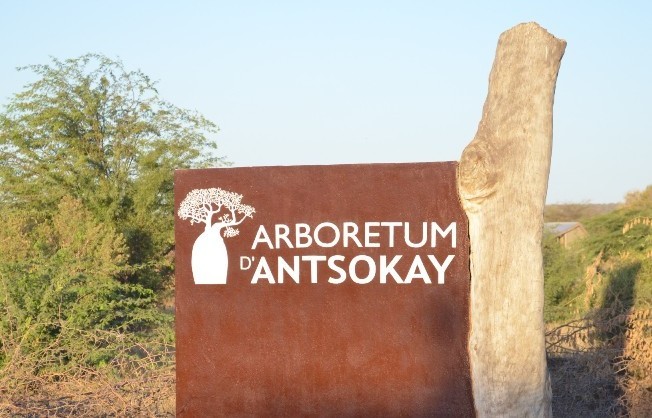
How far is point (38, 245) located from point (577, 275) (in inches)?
465

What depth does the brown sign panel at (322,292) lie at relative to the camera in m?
6.15

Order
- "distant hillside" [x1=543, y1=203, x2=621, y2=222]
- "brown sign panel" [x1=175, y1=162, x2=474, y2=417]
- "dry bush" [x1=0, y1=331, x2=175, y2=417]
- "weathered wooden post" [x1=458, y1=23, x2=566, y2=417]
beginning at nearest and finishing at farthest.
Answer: "weathered wooden post" [x1=458, y1=23, x2=566, y2=417], "brown sign panel" [x1=175, y1=162, x2=474, y2=417], "dry bush" [x1=0, y1=331, x2=175, y2=417], "distant hillside" [x1=543, y1=203, x2=621, y2=222]

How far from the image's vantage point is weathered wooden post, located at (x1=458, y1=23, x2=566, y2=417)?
588 centimetres

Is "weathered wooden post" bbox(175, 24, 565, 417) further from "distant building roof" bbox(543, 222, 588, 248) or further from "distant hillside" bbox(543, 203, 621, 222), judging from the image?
"distant hillside" bbox(543, 203, 621, 222)

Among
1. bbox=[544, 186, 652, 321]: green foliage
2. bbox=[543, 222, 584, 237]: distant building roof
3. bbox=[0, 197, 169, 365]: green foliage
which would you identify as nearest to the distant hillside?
bbox=[543, 222, 584, 237]: distant building roof

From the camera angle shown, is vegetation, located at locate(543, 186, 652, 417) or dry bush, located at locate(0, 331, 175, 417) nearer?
dry bush, located at locate(0, 331, 175, 417)

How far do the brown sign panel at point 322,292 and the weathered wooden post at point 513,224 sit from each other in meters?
0.16

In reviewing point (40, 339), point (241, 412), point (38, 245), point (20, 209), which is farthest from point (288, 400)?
point (20, 209)

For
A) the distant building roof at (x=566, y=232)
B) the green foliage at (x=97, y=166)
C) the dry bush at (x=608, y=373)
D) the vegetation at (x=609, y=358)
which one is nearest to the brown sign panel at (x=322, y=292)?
the vegetation at (x=609, y=358)

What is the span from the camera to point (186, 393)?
21.5ft

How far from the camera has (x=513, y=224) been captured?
5.88 meters

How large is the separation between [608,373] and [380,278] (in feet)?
14.8

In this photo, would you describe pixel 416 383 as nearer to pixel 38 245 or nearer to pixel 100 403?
pixel 100 403

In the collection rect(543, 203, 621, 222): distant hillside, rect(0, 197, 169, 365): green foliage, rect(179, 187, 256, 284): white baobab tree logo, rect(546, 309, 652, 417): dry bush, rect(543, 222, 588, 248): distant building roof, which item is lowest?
rect(546, 309, 652, 417): dry bush
